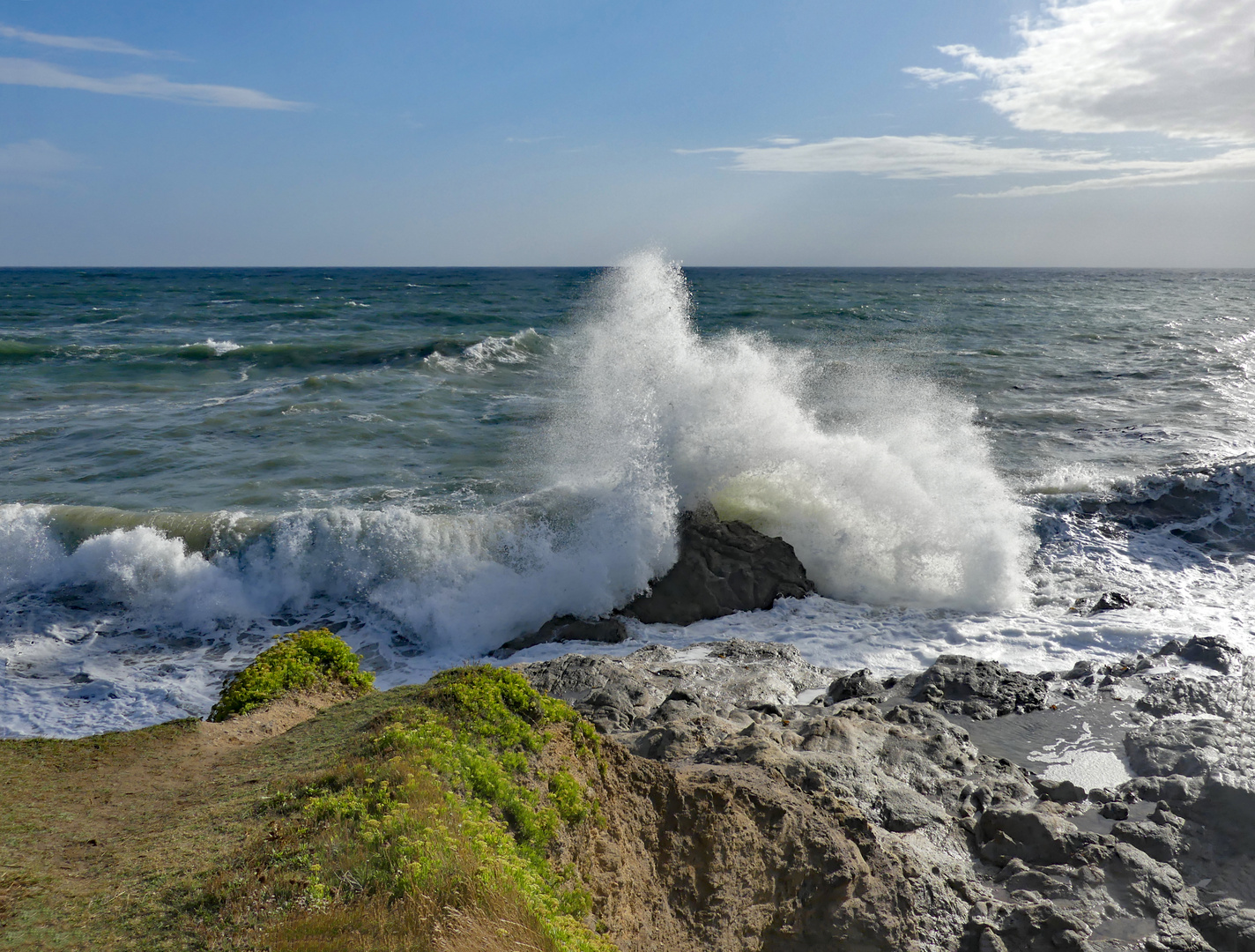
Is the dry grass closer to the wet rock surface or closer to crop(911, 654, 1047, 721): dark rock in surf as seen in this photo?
the wet rock surface

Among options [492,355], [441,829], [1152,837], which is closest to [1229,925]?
[1152,837]

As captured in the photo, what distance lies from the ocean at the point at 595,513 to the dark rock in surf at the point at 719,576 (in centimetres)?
29

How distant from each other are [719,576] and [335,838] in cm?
733

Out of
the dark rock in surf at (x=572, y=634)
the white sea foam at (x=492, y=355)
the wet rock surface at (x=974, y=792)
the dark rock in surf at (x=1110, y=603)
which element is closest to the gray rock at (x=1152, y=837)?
the wet rock surface at (x=974, y=792)

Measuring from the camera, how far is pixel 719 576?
34.1 ft

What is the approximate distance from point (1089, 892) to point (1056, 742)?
2295mm

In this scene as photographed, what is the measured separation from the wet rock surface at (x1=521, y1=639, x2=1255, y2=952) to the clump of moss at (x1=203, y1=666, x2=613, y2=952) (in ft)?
2.50

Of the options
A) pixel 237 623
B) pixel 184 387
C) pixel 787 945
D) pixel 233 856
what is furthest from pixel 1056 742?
pixel 184 387

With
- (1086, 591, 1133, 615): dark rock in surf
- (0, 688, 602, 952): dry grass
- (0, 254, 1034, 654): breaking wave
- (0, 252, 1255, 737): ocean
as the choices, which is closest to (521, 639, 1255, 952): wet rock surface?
(0, 252, 1255, 737): ocean

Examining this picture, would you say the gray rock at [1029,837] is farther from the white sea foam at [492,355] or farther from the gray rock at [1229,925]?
the white sea foam at [492,355]

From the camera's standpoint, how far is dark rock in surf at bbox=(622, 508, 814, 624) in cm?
1009

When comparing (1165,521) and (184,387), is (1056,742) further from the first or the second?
(184,387)

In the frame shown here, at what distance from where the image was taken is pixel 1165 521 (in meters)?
13.1

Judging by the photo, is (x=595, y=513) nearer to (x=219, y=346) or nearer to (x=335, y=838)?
(x=335, y=838)
